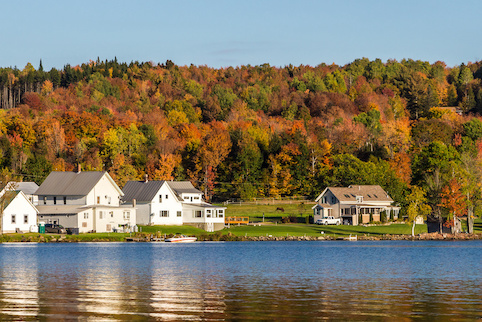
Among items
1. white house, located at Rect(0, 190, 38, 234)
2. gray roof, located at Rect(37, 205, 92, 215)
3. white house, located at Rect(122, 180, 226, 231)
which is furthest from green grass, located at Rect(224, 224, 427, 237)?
white house, located at Rect(0, 190, 38, 234)

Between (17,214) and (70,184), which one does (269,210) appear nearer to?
(70,184)

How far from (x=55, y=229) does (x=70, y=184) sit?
8.74m

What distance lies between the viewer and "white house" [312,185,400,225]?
4683 inches

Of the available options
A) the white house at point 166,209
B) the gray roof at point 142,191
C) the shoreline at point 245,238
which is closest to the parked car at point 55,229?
the shoreline at point 245,238

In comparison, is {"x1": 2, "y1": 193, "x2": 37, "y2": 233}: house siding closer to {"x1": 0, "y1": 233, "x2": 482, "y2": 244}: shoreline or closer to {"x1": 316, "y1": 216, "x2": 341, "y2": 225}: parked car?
Answer: {"x1": 0, "y1": 233, "x2": 482, "y2": 244}: shoreline

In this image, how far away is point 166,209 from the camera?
107 m

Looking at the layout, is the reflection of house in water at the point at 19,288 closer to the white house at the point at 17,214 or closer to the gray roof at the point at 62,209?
the white house at the point at 17,214

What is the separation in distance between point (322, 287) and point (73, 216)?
203ft

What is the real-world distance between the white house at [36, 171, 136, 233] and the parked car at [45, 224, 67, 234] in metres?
0.91

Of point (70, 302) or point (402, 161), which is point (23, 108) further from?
point (70, 302)

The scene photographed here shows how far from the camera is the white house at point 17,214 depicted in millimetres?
90062

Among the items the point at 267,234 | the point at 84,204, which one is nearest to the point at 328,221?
the point at 267,234

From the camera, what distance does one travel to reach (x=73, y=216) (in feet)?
309

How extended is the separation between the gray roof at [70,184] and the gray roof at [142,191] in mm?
8372
